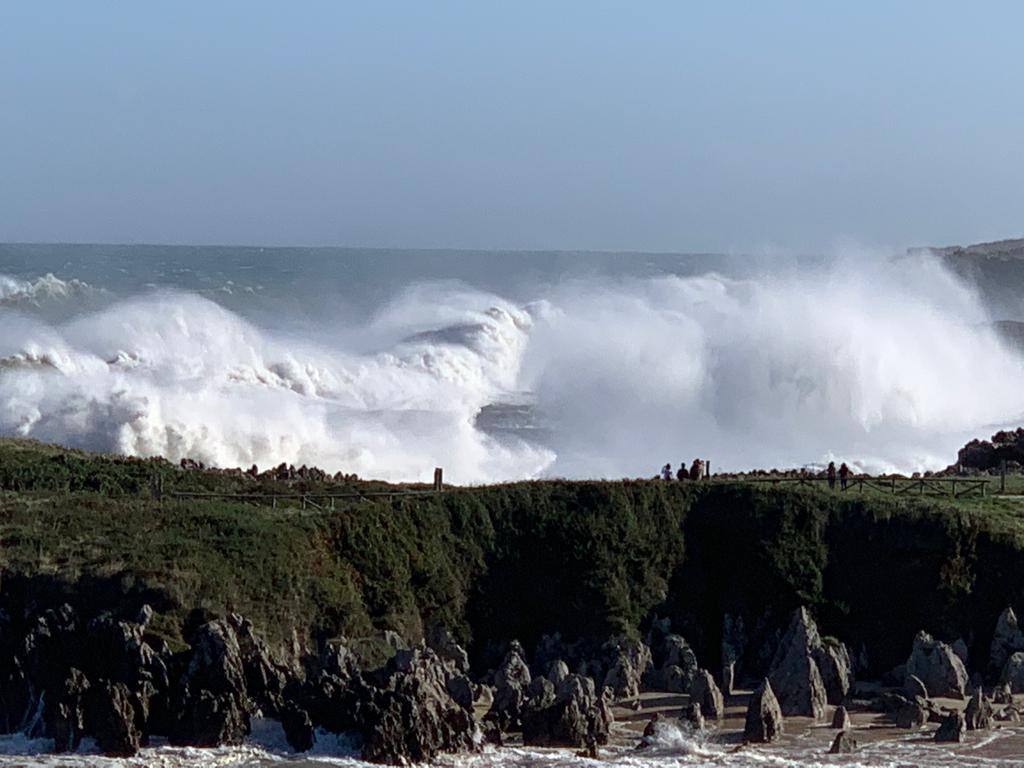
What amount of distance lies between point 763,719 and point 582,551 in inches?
323

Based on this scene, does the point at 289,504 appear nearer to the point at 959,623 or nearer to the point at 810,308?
the point at 959,623

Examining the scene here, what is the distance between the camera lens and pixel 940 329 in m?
88.8

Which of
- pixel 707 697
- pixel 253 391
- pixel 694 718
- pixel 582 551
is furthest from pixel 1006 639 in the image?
pixel 253 391

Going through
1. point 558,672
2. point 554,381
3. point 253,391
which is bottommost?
point 558,672

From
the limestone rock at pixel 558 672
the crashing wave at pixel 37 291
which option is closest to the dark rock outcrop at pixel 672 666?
the limestone rock at pixel 558 672

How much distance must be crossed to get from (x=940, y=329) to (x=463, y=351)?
75.1ft

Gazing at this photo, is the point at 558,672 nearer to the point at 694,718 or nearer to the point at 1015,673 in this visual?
the point at 694,718

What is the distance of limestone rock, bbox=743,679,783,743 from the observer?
33.9 meters

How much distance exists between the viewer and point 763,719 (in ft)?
111

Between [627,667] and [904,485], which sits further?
[904,485]

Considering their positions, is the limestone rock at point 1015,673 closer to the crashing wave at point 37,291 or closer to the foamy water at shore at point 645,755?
the foamy water at shore at point 645,755

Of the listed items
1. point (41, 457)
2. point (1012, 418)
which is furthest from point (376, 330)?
point (41, 457)

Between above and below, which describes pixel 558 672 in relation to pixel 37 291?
below

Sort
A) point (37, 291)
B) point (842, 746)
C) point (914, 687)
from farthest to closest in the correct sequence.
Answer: point (37, 291)
point (914, 687)
point (842, 746)
